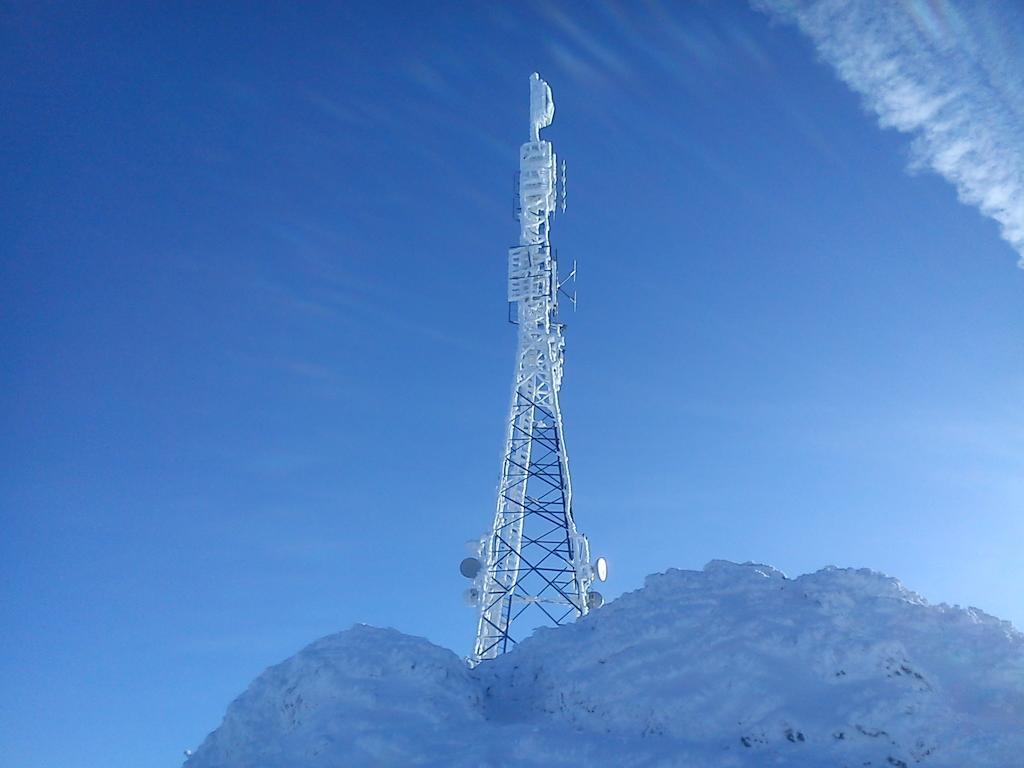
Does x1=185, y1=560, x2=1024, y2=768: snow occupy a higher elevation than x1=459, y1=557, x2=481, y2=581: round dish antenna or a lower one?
lower

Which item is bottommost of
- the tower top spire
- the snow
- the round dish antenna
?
the snow

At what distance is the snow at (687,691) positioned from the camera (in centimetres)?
1177

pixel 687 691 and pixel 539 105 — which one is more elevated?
pixel 539 105

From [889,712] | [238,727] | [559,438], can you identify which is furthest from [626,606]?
[559,438]

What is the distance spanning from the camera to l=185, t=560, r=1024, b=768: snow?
11.8 metres

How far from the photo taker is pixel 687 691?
41.8 feet

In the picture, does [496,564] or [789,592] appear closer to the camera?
[789,592]

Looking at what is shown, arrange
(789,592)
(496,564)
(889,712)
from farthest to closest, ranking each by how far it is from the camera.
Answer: (496,564), (789,592), (889,712)

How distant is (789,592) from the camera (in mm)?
14617

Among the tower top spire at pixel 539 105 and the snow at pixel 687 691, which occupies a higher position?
the tower top spire at pixel 539 105

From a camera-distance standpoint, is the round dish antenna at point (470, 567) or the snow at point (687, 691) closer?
the snow at point (687, 691)

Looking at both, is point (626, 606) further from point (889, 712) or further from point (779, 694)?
point (889, 712)

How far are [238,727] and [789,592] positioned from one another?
9.61 meters

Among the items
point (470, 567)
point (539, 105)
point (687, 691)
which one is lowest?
point (687, 691)
